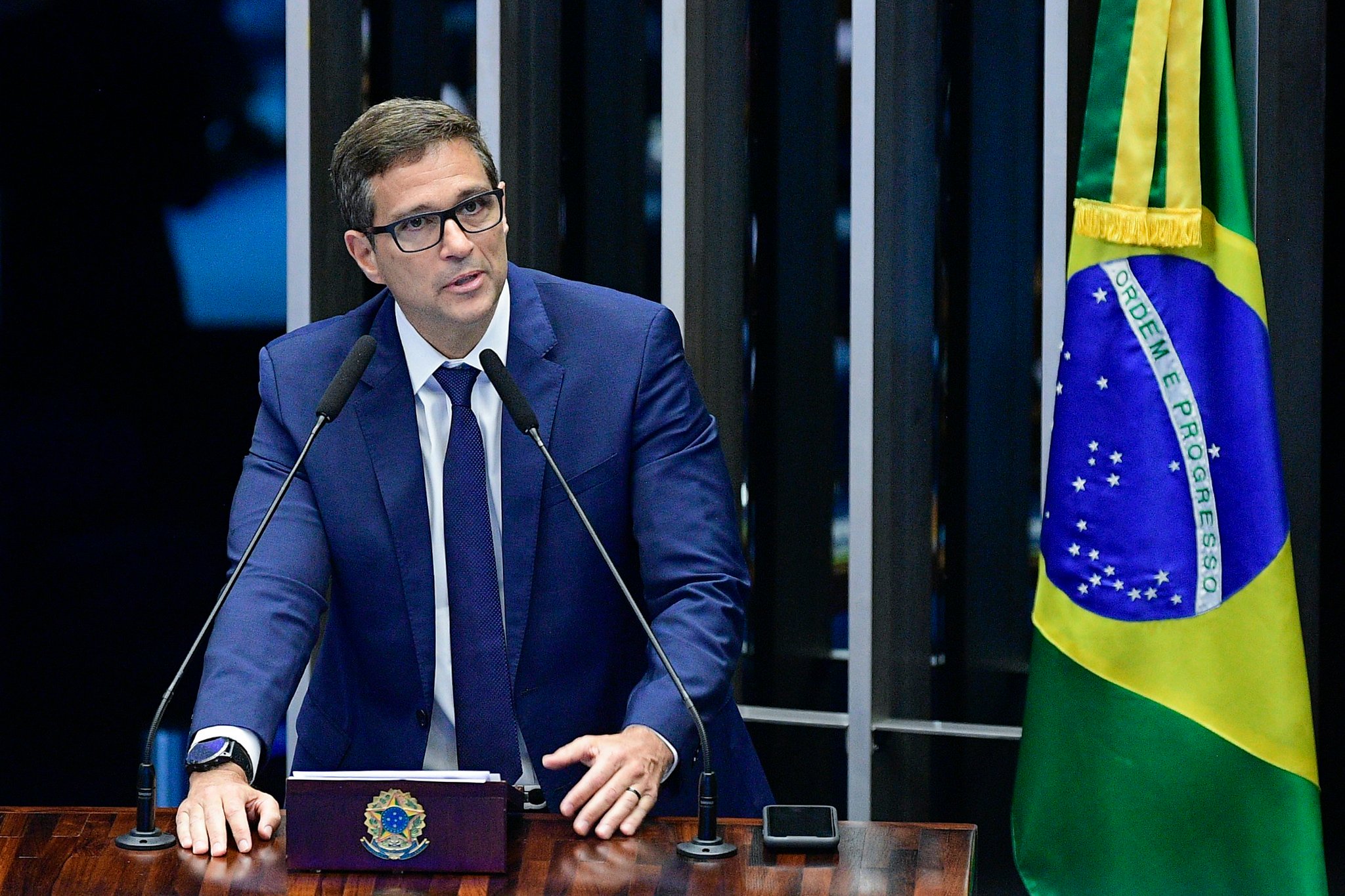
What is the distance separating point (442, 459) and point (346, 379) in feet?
1.26

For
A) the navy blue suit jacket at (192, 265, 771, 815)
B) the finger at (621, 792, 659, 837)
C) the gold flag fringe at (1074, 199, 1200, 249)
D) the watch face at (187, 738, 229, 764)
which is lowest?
the finger at (621, 792, 659, 837)

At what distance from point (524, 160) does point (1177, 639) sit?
1.78m

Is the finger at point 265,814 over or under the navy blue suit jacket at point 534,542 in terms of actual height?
under

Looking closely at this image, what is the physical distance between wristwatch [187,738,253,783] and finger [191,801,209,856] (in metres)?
0.07

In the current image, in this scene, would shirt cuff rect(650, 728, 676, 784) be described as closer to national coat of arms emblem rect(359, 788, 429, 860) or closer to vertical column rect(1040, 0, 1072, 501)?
national coat of arms emblem rect(359, 788, 429, 860)

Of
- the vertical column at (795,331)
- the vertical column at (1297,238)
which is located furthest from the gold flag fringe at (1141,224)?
the vertical column at (795,331)

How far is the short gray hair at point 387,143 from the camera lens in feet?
7.39

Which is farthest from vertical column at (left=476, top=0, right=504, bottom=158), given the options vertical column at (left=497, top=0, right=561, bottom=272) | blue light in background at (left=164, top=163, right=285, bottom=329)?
blue light in background at (left=164, top=163, right=285, bottom=329)

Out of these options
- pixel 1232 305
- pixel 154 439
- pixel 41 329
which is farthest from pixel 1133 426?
pixel 41 329

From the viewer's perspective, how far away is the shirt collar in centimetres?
233

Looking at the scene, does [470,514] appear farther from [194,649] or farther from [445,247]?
[194,649]

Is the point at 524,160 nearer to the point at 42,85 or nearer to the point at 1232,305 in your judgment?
the point at 42,85

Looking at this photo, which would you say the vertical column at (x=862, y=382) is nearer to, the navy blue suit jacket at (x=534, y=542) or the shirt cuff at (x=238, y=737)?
the navy blue suit jacket at (x=534, y=542)

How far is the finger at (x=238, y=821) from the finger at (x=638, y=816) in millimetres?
419
